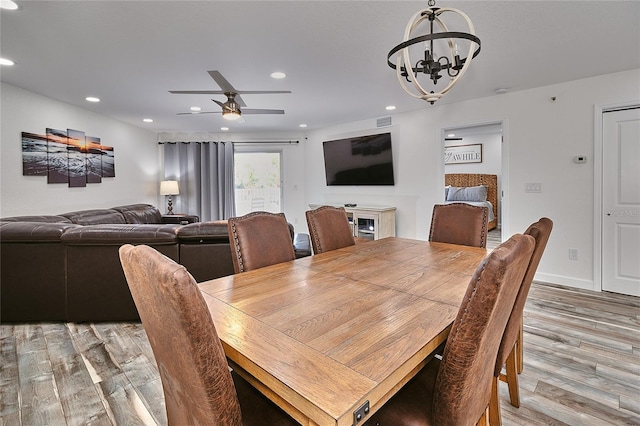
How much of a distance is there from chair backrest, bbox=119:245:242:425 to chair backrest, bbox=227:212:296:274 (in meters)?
0.91

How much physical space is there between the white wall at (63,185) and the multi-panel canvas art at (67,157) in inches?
2.9

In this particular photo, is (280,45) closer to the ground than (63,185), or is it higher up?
higher up

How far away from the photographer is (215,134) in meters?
6.67

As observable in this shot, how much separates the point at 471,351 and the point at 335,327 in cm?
40

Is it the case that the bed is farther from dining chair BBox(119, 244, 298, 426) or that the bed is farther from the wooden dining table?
dining chair BBox(119, 244, 298, 426)

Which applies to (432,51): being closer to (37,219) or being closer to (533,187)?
(533,187)

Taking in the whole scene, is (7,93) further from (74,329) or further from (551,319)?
(551,319)

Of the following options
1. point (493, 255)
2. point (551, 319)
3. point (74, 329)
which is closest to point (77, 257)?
point (74, 329)

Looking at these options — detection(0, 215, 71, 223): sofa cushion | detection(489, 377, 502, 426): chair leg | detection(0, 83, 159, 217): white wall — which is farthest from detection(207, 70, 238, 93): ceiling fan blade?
detection(489, 377, 502, 426): chair leg

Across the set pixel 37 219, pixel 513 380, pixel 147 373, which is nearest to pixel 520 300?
pixel 513 380

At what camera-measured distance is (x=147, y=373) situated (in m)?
2.05

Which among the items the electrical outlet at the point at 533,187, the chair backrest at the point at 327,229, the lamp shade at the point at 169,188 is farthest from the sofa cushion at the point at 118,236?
the electrical outlet at the point at 533,187

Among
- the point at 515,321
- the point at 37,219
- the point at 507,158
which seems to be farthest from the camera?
the point at 507,158

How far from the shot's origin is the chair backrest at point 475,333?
81 cm
